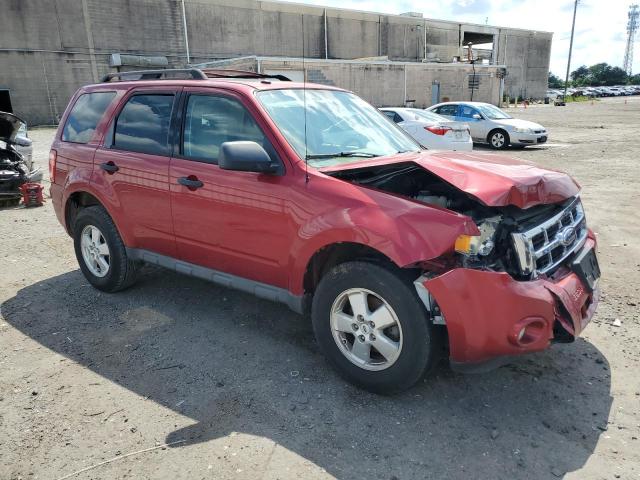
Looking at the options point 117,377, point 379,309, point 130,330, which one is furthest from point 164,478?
point 130,330

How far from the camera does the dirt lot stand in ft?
8.66

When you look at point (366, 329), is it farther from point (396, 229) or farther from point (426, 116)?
point (426, 116)

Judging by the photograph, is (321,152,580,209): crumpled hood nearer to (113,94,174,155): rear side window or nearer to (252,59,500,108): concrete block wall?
(113,94,174,155): rear side window

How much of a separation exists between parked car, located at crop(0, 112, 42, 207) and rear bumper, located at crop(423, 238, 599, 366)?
350 inches

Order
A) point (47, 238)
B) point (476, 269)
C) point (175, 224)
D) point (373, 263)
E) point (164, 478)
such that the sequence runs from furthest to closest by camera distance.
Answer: point (47, 238) < point (175, 224) < point (373, 263) < point (476, 269) < point (164, 478)

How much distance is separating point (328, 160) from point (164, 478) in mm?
2178

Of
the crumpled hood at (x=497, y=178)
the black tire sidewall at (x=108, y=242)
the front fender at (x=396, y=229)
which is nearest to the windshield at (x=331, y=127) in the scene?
the crumpled hood at (x=497, y=178)

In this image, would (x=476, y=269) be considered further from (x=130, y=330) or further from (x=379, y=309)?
(x=130, y=330)

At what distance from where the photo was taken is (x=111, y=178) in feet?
14.7

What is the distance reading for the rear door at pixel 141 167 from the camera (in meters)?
4.14

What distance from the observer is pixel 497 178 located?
3.01m

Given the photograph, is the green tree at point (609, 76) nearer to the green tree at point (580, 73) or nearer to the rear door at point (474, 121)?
the green tree at point (580, 73)

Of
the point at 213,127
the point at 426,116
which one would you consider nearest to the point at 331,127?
the point at 213,127

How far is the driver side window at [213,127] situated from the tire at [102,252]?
1.27m
